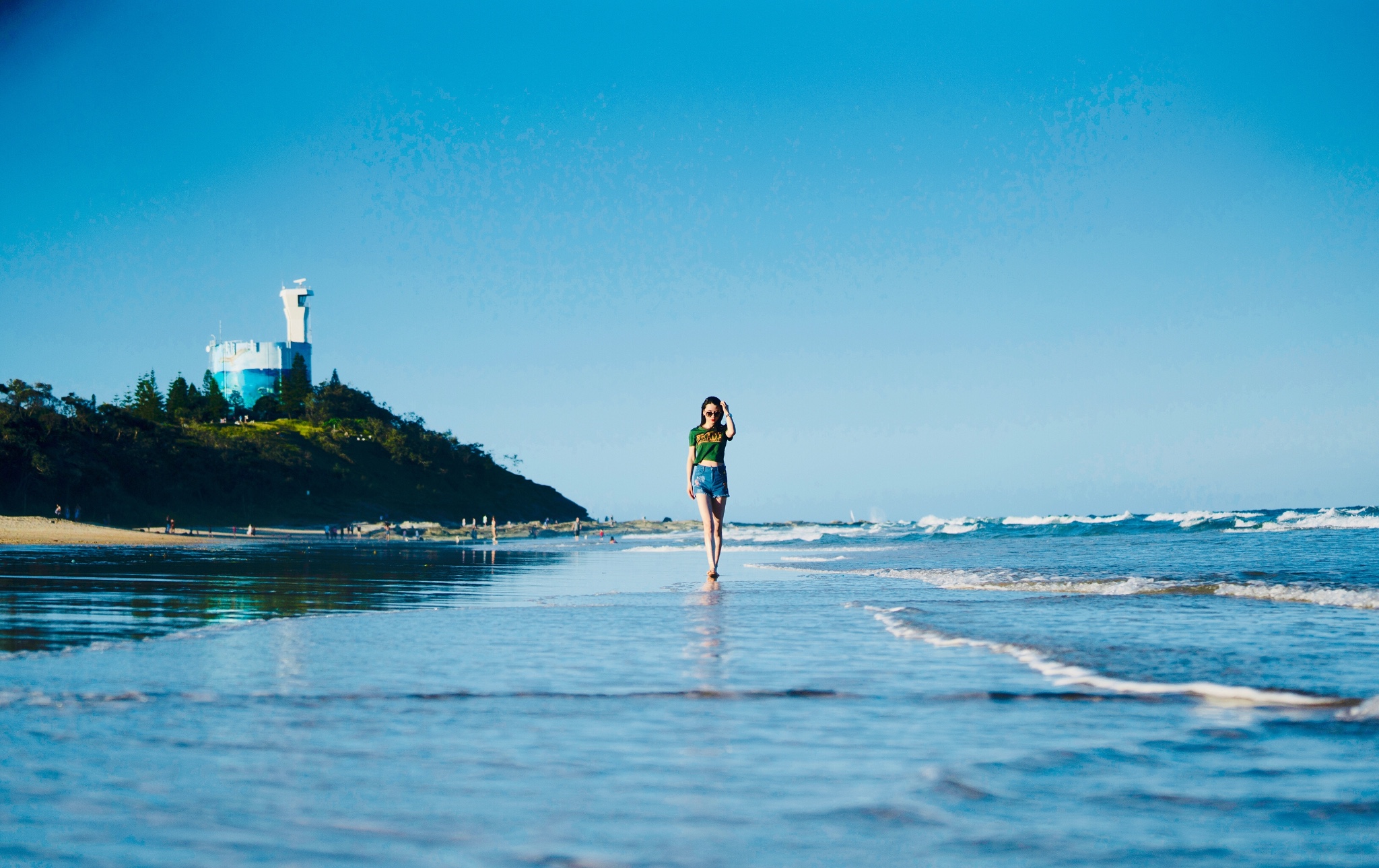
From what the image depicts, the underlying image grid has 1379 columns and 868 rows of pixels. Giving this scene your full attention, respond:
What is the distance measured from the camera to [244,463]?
2805 inches

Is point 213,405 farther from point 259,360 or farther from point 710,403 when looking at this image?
point 710,403

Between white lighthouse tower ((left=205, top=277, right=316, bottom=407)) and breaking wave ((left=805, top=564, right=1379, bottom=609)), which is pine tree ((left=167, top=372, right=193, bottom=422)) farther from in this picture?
breaking wave ((left=805, top=564, right=1379, bottom=609))

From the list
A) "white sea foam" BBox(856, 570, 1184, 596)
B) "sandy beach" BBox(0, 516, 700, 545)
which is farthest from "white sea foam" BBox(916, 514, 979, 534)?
"white sea foam" BBox(856, 570, 1184, 596)

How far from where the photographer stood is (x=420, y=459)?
94938 millimetres

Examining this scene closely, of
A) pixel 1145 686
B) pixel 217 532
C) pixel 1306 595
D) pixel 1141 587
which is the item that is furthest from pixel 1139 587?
pixel 217 532

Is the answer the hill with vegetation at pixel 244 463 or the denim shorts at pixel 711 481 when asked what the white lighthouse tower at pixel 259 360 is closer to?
the hill with vegetation at pixel 244 463

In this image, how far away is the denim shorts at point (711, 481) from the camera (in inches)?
448

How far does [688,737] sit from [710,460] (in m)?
8.44

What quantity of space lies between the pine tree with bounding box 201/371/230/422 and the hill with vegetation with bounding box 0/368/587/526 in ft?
0.43

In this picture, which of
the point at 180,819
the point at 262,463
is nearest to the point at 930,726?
the point at 180,819

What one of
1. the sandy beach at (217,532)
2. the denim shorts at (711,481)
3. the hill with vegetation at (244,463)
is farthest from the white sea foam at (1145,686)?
the hill with vegetation at (244,463)

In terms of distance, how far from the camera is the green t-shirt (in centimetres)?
1139

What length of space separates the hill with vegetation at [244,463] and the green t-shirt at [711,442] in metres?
46.7

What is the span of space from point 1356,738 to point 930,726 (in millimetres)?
1260
